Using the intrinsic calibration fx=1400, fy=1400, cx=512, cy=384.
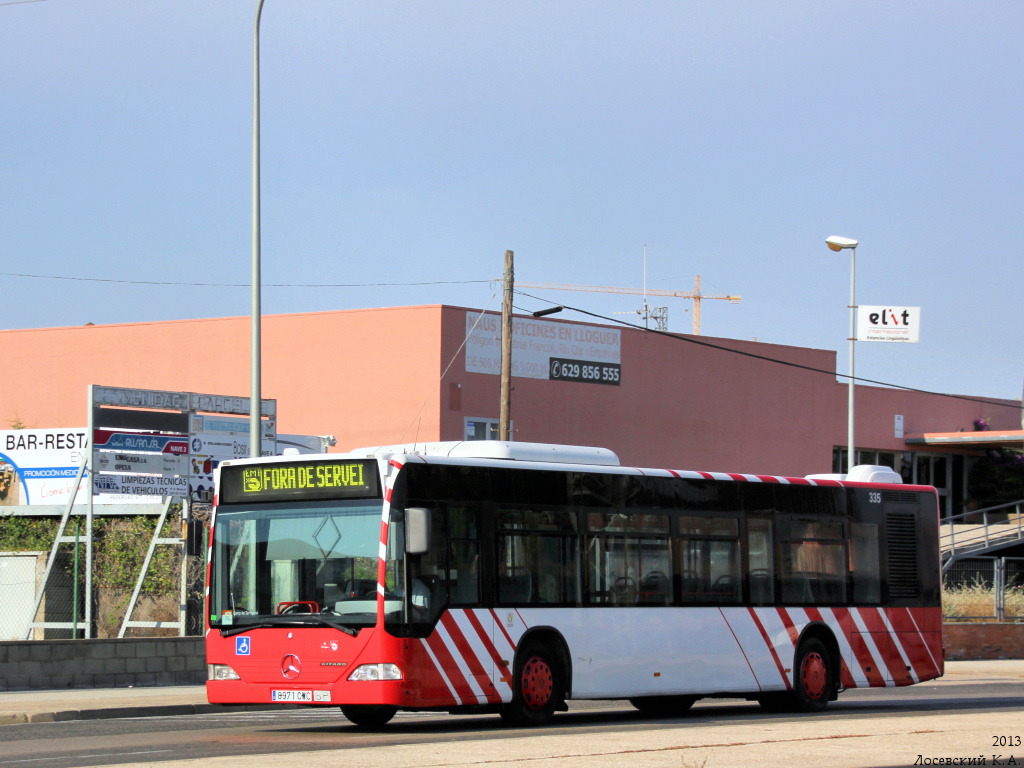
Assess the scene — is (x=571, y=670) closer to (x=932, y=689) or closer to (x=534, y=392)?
(x=932, y=689)

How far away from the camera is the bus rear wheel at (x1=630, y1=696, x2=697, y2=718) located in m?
17.5

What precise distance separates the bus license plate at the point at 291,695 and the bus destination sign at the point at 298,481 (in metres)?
1.88

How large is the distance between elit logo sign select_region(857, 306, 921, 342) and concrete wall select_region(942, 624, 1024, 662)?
7.16 metres

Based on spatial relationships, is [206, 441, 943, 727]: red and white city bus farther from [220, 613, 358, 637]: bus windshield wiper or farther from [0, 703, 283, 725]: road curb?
[0, 703, 283, 725]: road curb

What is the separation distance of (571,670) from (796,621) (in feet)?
12.5

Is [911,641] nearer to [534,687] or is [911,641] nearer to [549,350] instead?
[534,687]

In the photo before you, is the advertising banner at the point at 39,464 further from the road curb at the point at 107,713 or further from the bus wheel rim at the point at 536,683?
the bus wheel rim at the point at 536,683

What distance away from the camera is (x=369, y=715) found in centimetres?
1491

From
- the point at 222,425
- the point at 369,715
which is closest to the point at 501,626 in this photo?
the point at 369,715

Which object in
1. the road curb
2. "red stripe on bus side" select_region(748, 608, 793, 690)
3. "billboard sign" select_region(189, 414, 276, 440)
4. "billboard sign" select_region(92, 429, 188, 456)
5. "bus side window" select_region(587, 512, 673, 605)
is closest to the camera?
"bus side window" select_region(587, 512, 673, 605)

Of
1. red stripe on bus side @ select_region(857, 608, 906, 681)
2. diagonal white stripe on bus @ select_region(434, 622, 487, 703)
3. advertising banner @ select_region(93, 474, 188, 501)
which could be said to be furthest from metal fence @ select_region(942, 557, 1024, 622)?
diagonal white stripe on bus @ select_region(434, 622, 487, 703)

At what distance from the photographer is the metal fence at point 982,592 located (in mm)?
32094

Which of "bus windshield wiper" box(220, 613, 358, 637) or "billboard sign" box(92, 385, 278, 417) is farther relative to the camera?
"billboard sign" box(92, 385, 278, 417)

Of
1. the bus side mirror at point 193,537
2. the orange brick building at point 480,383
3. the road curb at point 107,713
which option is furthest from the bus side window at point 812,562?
the orange brick building at point 480,383
